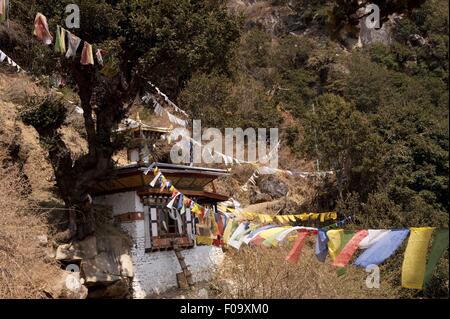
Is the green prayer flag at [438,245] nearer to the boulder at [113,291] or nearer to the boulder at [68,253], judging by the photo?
the boulder at [113,291]

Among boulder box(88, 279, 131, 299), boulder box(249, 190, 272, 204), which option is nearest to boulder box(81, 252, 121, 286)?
boulder box(88, 279, 131, 299)

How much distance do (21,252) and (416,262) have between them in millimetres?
11514

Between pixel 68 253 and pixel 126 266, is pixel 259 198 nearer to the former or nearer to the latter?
pixel 126 266

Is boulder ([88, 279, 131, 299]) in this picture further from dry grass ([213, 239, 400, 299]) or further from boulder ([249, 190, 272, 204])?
boulder ([249, 190, 272, 204])

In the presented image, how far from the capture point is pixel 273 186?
32.7 m

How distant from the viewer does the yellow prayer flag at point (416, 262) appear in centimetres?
862

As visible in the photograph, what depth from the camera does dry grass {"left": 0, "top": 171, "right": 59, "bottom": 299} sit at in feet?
45.5

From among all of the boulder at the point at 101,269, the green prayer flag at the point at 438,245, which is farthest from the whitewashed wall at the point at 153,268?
the green prayer flag at the point at 438,245

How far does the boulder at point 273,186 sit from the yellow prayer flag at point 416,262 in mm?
23546

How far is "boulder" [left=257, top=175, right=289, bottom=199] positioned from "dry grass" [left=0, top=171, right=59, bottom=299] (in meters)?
18.6

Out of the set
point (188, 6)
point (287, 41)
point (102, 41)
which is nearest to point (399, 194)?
point (188, 6)

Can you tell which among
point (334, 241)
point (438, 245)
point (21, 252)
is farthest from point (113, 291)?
point (438, 245)
